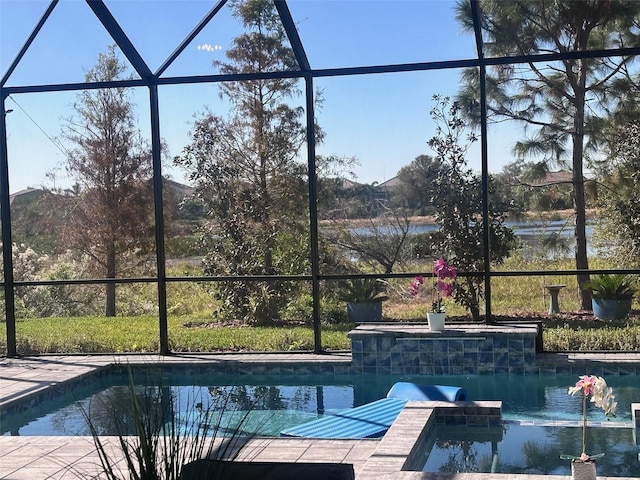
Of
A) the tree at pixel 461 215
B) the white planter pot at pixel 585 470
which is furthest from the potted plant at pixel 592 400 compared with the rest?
the tree at pixel 461 215

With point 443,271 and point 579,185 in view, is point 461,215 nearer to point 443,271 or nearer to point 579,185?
point 579,185

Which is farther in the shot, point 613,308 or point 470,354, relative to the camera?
point 613,308

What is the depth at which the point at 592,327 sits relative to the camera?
928 cm

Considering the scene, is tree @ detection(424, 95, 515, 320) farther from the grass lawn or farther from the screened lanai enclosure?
the grass lawn

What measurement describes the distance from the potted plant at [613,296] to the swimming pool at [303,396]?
2.93m

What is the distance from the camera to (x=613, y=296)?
31.3 ft

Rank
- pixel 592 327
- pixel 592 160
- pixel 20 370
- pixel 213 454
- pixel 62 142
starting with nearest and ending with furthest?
1. pixel 213 454
2. pixel 20 370
3. pixel 592 327
4. pixel 592 160
5. pixel 62 142

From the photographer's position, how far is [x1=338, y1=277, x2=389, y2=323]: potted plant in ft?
33.4

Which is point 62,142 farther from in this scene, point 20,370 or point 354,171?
point 20,370

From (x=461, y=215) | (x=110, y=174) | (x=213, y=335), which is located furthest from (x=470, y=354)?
(x=110, y=174)

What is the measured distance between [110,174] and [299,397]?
6059 mm

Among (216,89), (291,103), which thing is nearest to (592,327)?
(291,103)

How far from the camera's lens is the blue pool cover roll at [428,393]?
583cm

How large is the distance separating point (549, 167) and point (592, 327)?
6.64 feet
